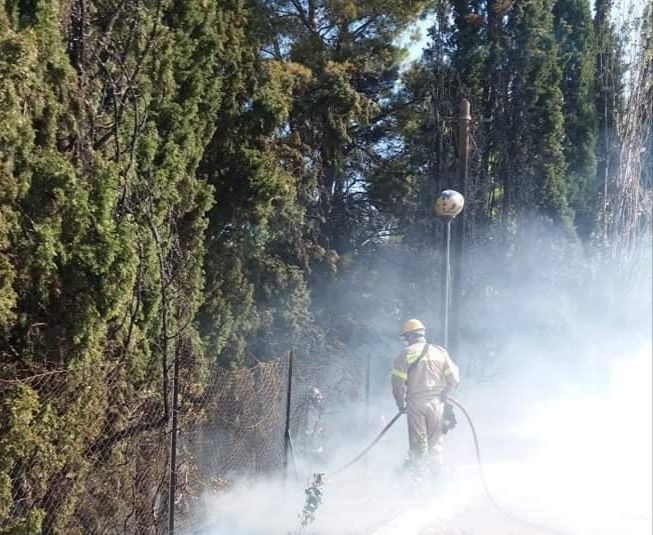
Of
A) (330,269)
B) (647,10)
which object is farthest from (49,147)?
(647,10)

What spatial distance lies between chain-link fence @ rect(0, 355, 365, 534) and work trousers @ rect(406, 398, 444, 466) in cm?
123

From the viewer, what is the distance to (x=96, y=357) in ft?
16.4

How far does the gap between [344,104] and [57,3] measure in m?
7.50

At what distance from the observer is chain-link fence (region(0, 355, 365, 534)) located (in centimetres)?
458

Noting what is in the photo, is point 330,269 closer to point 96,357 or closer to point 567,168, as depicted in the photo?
A: point 567,168

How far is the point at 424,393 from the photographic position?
24.2 ft

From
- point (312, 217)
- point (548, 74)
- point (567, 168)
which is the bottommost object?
point (312, 217)

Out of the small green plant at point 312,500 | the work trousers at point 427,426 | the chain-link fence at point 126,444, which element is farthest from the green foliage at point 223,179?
the work trousers at point 427,426

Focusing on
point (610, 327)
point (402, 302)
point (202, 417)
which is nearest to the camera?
point (202, 417)

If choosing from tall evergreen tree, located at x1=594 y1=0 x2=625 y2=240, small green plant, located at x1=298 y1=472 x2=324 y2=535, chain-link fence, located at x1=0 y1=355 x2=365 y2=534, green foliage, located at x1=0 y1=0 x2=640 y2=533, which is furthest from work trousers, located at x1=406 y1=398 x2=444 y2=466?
tall evergreen tree, located at x1=594 y1=0 x2=625 y2=240

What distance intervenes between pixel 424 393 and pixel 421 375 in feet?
0.60

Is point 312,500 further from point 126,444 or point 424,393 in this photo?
point 424,393

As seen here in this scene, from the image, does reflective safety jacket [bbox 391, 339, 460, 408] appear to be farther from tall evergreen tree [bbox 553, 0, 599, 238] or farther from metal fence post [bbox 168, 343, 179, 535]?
tall evergreen tree [bbox 553, 0, 599, 238]

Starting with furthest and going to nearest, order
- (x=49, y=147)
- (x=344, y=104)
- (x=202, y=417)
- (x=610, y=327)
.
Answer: (x=610, y=327) < (x=344, y=104) < (x=202, y=417) < (x=49, y=147)
